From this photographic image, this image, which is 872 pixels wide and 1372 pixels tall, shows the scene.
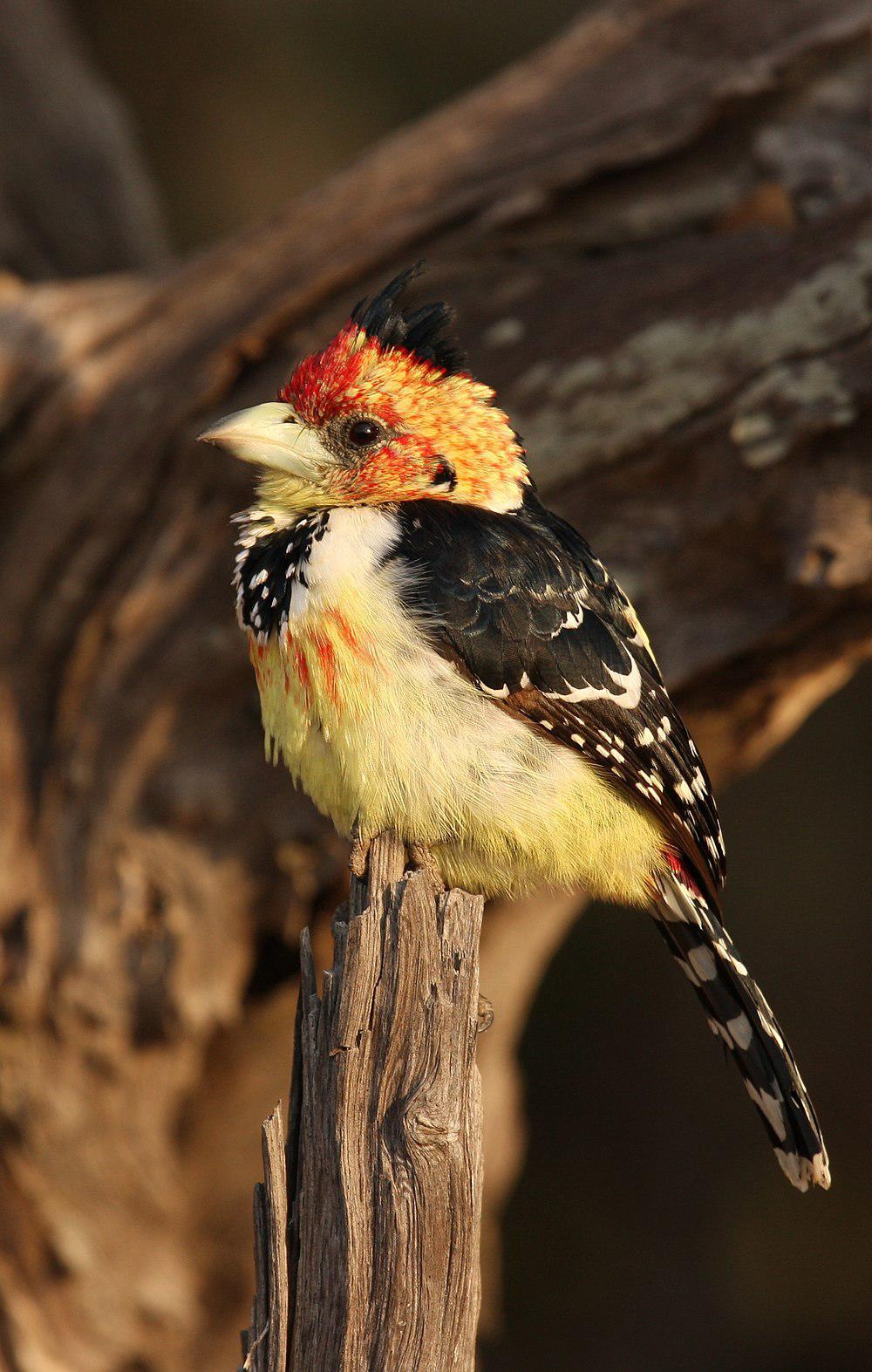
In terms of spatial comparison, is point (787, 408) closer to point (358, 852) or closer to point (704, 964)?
point (704, 964)

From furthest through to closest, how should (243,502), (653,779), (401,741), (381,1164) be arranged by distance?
(243,502), (653,779), (401,741), (381,1164)

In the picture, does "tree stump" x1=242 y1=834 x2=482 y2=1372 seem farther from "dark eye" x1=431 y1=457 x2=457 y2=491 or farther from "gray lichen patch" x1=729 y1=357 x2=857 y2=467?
"gray lichen patch" x1=729 y1=357 x2=857 y2=467

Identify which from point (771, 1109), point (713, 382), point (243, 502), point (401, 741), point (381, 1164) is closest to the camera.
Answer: point (381, 1164)

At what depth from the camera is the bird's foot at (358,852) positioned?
2.58m

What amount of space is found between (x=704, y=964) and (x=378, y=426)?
1.41 m

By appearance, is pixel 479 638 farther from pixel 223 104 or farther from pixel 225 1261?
pixel 223 104

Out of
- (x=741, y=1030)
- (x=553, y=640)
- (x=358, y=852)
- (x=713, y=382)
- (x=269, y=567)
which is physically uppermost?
(x=713, y=382)

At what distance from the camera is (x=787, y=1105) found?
2.95 metres

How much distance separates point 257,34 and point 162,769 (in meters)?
5.55

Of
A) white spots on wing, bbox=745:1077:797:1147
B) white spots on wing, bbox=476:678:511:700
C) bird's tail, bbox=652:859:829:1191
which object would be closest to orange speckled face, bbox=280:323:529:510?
white spots on wing, bbox=476:678:511:700

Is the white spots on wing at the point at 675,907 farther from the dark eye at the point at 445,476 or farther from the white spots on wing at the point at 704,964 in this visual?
the dark eye at the point at 445,476

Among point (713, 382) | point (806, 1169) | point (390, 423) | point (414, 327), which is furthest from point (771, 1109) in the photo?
point (713, 382)

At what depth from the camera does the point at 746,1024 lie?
304 cm

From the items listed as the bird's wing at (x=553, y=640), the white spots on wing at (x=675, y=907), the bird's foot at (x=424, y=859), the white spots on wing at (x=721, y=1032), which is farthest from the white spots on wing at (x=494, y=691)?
the white spots on wing at (x=721, y=1032)
